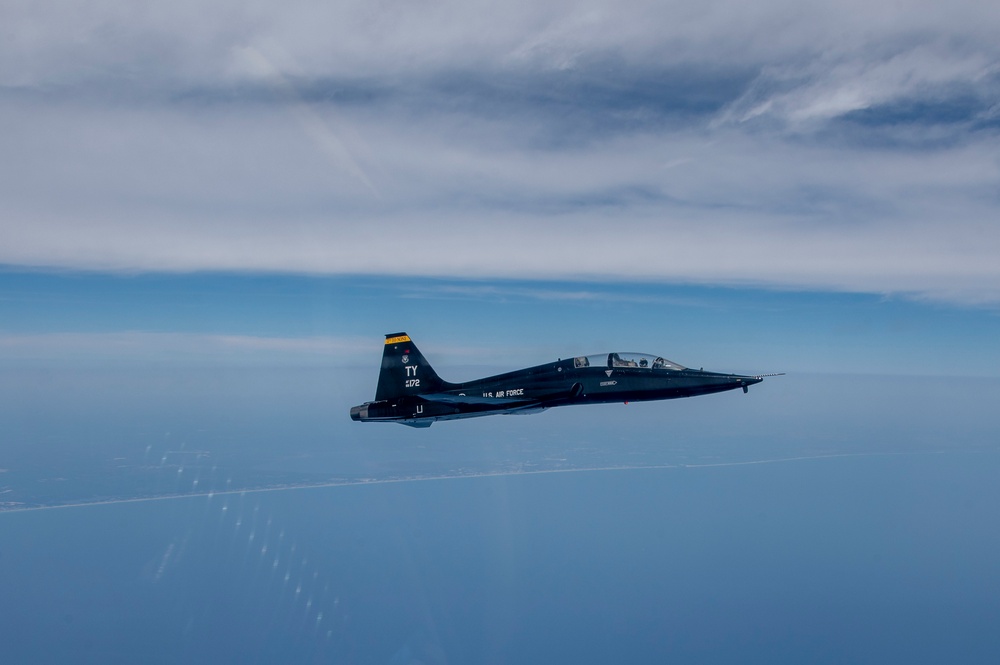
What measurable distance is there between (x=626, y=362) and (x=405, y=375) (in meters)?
13.4

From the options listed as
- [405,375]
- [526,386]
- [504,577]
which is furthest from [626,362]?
[504,577]

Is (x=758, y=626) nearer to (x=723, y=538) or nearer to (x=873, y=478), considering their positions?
(x=723, y=538)

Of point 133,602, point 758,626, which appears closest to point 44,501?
point 133,602

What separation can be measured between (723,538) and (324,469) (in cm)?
8105

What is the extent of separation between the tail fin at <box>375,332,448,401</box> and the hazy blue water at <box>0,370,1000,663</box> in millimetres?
29956

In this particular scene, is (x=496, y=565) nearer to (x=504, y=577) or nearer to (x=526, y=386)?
(x=504, y=577)

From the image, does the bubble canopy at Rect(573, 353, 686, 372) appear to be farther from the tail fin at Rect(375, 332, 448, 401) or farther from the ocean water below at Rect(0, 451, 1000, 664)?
the ocean water below at Rect(0, 451, 1000, 664)

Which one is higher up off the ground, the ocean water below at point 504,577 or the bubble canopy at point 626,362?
the bubble canopy at point 626,362

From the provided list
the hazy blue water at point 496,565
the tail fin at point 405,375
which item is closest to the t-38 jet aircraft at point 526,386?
the tail fin at point 405,375

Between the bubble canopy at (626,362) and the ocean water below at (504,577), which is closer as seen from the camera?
the bubble canopy at (626,362)

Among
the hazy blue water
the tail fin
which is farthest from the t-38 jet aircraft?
the hazy blue water

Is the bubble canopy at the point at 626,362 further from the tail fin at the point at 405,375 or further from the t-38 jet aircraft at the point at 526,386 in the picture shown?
the tail fin at the point at 405,375

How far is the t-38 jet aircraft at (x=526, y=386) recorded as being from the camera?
27.8 m

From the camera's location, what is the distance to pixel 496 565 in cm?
6900
